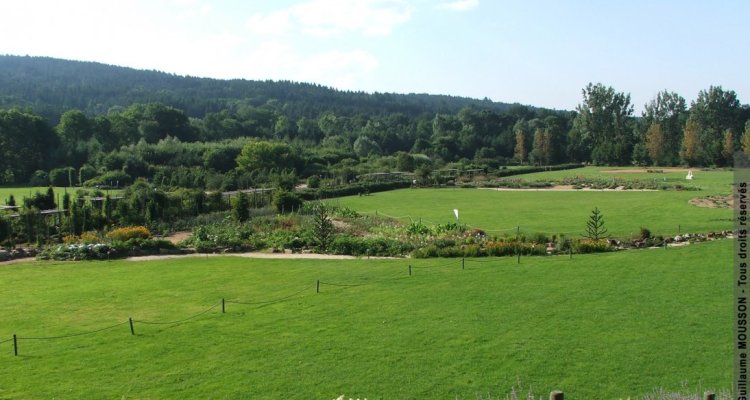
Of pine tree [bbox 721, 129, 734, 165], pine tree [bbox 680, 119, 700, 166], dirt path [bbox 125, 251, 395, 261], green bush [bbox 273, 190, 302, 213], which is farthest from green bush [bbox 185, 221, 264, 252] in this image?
pine tree [bbox 721, 129, 734, 165]

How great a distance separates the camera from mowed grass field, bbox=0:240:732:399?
11.5 metres

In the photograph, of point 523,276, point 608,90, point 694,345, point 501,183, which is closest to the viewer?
point 694,345

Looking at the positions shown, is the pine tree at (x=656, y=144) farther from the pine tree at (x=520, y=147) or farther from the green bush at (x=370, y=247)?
the green bush at (x=370, y=247)

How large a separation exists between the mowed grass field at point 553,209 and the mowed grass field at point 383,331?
9.35 m

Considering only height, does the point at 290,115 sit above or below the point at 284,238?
above

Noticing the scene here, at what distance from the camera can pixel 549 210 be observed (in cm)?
4081

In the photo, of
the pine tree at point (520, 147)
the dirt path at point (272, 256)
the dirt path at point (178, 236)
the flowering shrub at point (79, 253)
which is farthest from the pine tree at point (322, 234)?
the pine tree at point (520, 147)

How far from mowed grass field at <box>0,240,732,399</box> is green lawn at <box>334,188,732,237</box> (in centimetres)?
929

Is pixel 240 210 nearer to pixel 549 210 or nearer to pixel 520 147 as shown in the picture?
pixel 549 210

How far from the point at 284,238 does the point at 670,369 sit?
19.8 metres

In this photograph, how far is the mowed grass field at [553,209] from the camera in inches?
1238

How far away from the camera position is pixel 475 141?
117625 millimetres

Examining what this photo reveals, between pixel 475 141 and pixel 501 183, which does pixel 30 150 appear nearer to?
pixel 501 183

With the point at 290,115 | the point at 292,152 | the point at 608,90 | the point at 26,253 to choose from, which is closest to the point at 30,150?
the point at 292,152
